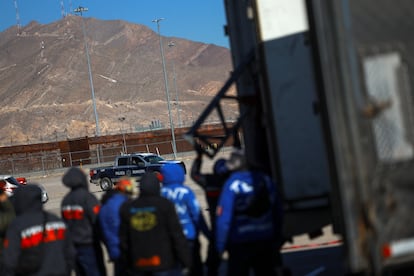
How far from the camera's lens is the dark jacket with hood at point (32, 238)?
6410 mm

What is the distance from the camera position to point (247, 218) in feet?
21.7

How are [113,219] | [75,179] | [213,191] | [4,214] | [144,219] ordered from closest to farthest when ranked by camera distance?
[144,219] → [113,219] → [75,179] → [4,214] → [213,191]

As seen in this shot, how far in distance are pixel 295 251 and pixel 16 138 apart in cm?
11728

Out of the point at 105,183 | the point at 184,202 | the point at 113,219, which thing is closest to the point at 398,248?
the point at 184,202

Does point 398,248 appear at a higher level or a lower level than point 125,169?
lower

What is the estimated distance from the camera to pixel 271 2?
24.2 ft

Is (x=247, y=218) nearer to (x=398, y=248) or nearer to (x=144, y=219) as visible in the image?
(x=144, y=219)

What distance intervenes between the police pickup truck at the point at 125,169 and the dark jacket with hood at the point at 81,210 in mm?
24418

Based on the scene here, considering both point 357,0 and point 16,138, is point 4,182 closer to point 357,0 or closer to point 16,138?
point 357,0

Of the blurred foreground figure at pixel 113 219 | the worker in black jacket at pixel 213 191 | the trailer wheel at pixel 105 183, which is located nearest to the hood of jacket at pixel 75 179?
the blurred foreground figure at pixel 113 219

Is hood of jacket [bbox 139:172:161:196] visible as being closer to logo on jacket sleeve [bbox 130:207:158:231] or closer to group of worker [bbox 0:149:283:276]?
group of worker [bbox 0:149:283:276]

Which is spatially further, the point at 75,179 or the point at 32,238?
the point at 75,179

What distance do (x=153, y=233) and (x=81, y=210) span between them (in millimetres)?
1937

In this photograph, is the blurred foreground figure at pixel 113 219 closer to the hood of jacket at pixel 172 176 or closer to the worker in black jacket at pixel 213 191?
the hood of jacket at pixel 172 176
